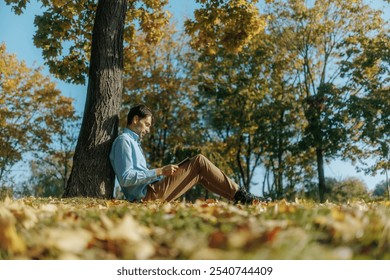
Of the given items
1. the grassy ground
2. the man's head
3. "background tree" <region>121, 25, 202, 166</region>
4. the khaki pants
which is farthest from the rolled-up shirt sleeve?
"background tree" <region>121, 25, 202, 166</region>

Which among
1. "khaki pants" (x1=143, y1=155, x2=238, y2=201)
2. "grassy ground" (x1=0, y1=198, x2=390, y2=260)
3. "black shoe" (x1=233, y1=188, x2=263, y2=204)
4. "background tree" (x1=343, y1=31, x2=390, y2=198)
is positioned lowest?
"grassy ground" (x1=0, y1=198, x2=390, y2=260)

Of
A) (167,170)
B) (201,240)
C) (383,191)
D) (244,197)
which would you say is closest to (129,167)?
(167,170)

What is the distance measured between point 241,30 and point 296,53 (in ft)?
57.0

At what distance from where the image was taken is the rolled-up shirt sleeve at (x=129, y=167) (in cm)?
572

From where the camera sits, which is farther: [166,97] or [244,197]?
[166,97]

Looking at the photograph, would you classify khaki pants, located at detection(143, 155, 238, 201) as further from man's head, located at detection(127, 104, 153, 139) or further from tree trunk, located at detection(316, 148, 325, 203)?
tree trunk, located at detection(316, 148, 325, 203)

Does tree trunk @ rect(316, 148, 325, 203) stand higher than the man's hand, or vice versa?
tree trunk @ rect(316, 148, 325, 203)

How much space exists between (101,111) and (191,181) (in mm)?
1841

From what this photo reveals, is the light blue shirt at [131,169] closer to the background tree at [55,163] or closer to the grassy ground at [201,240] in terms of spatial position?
the grassy ground at [201,240]

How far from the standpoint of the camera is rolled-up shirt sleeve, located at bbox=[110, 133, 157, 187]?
5.72 meters

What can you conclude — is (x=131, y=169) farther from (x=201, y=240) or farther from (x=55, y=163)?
(x=55, y=163)

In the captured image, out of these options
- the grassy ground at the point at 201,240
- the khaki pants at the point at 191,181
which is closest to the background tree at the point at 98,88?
the khaki pants at the point at 191,181

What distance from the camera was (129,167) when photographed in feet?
19.4
